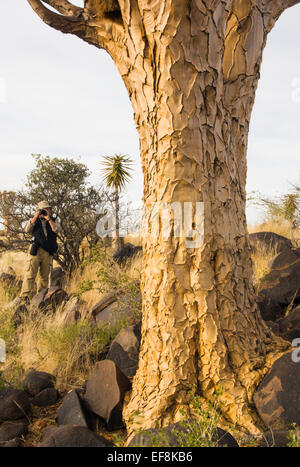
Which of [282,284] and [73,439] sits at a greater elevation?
[282,284]

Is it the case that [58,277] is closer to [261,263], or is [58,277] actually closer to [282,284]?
[261,263]

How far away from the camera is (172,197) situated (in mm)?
3551

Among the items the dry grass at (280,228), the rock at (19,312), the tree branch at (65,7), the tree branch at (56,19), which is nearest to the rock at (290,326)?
the rock at (19,312)

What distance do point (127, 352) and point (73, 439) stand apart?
1.89 m

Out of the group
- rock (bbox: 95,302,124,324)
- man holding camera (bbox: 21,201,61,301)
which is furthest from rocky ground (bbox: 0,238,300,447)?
man holding camera (bbox: 21,201,61,301)

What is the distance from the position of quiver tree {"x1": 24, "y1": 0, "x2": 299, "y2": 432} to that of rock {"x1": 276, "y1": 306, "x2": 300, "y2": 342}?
1.20 metres

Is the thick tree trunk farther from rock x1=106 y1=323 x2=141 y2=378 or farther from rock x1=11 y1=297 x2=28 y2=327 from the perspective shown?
rock x1=11 y1=297 x2=28 y2=327

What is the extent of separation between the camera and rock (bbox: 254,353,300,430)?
10.8 feet

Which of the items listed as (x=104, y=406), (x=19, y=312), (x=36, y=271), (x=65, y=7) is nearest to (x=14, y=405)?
(x=104, y=406)

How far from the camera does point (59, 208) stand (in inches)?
448
